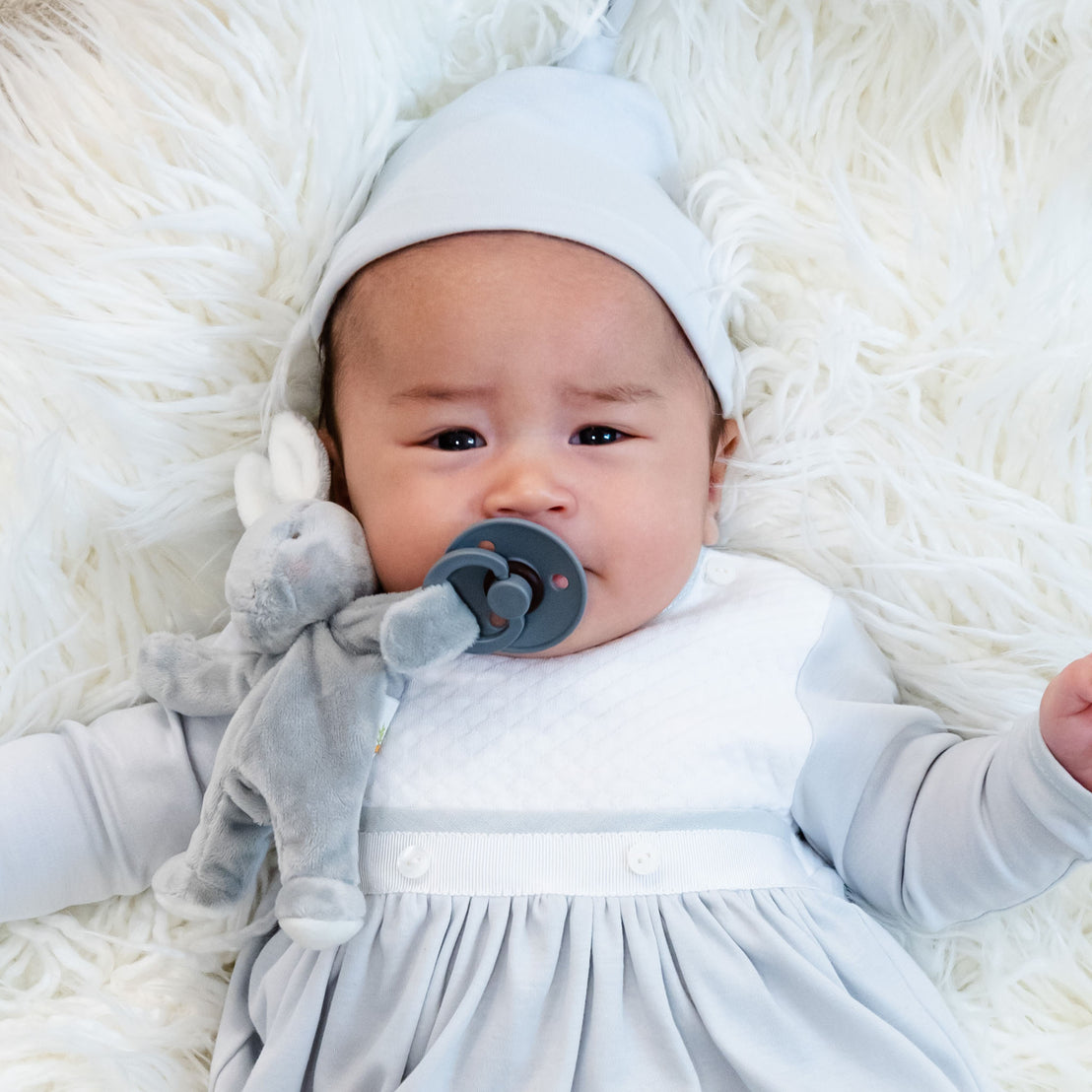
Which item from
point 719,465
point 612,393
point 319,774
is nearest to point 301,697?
point 319,774

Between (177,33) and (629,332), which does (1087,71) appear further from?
(177,33)

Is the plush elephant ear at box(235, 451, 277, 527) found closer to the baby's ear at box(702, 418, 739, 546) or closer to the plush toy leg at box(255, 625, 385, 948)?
the plush toy leg at box(255, 625, 385, 948)

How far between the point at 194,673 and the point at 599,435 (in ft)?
1.46

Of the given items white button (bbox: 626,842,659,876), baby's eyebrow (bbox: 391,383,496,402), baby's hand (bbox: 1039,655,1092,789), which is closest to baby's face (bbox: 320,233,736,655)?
baby's eyebrow (bbox: 391,383,496,402)

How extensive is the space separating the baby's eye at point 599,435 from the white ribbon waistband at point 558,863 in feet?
1.20

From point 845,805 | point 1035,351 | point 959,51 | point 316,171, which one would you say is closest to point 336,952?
point 845,805

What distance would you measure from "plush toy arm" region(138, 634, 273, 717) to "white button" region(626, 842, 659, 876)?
0.38 m

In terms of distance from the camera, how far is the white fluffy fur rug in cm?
131

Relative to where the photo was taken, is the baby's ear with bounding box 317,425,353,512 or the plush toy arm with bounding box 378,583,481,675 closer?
the plush toy arm with bounding box 378,583,481,675

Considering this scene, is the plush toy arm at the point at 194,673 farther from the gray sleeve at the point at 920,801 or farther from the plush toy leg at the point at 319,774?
the gray sleeve at the point at 920,801

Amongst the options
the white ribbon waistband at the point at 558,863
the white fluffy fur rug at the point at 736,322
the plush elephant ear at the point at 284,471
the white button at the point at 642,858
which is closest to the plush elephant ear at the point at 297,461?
the plush elephant ear at the point at 284,471

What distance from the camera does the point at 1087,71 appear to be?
131cm

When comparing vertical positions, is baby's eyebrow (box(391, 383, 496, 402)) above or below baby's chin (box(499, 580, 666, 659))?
above

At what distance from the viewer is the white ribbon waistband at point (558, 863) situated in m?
1.18
